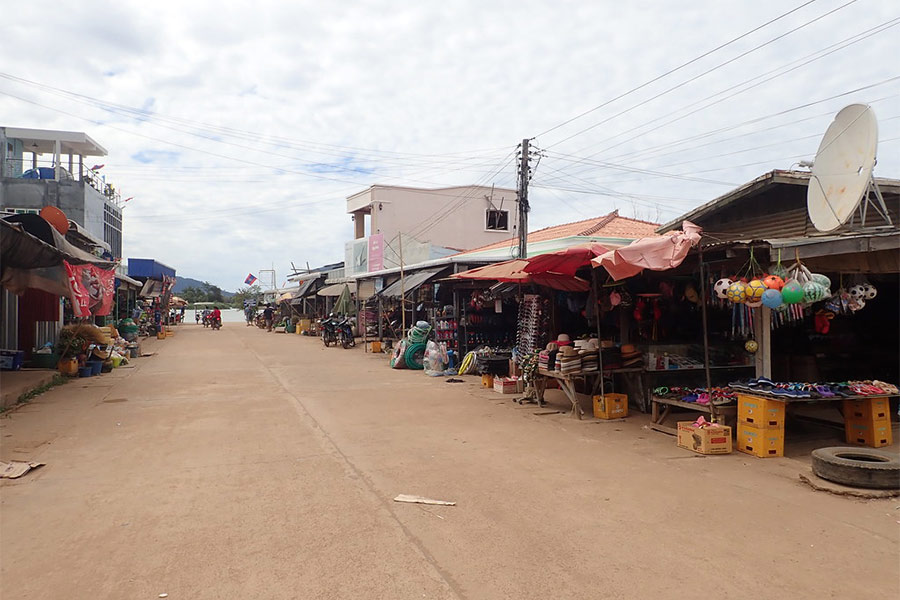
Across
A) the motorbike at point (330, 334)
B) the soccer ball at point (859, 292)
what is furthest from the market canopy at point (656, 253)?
the motorbike at point (330, 334)

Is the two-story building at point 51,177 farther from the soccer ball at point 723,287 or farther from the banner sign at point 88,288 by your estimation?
the soccer ball at point 723,287

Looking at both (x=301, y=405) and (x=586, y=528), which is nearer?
(x=586, y=528)

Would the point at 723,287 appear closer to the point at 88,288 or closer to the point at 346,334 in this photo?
the point at 88,288

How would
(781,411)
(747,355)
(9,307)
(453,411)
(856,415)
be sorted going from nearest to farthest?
(781,411) → (856,415) → (747,355) → (453,411) → (9,307)

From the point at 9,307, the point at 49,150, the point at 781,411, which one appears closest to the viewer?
the point at 781,411

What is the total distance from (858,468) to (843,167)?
149 inches

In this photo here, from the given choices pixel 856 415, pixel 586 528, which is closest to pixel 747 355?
pixel 856 415

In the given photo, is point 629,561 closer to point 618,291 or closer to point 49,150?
point 618,291

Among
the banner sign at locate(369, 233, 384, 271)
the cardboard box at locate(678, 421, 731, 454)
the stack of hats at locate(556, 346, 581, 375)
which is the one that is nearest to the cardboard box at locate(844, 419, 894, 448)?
the cardboard box at locate(678, 421, 731, 454)

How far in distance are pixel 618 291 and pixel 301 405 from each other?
5.88m

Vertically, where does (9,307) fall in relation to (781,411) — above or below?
above

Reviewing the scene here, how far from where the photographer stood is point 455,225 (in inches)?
1399

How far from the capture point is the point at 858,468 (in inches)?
219

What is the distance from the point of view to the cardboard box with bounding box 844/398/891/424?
284 inches
